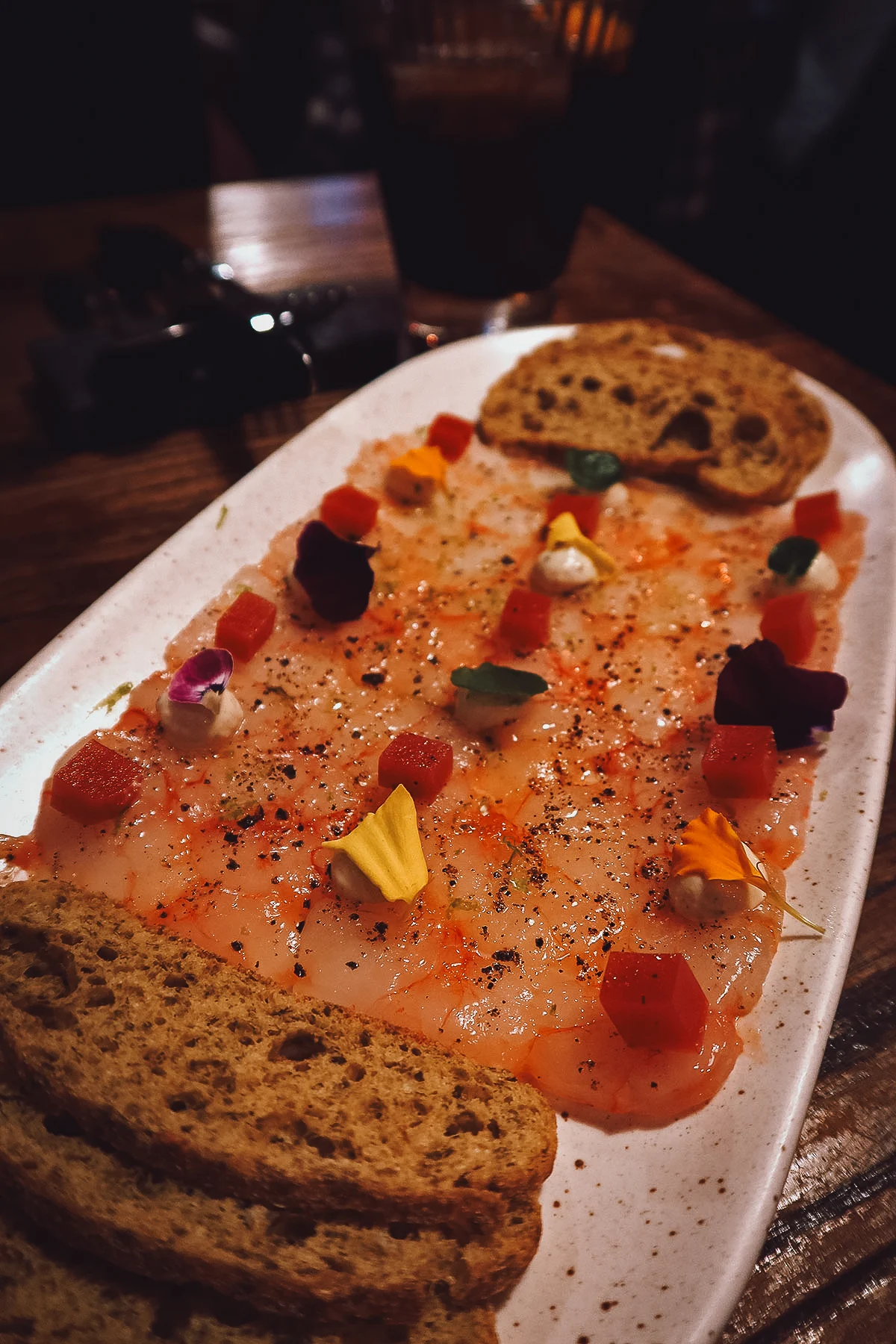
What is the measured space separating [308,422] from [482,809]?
170 centimetres

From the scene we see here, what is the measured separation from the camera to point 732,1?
17.5 ft

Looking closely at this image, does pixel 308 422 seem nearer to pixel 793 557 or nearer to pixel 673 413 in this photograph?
pixel 673 413

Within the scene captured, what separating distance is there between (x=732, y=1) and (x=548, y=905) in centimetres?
632

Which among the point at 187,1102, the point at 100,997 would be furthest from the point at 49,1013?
the point at 187,1102

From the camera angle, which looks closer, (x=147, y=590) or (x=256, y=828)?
(x=256, y=828)

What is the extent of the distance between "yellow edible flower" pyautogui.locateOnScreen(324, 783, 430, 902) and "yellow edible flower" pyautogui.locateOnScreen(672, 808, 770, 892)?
0.48 meters

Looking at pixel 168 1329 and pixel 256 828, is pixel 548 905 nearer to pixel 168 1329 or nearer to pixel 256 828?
pixel 256 828

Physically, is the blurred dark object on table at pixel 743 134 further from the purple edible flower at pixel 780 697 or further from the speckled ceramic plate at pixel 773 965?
the purple edible flower at pixel 780 697

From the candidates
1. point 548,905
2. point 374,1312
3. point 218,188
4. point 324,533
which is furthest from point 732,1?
point 374,1312

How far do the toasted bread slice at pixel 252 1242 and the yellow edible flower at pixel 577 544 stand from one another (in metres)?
1.45

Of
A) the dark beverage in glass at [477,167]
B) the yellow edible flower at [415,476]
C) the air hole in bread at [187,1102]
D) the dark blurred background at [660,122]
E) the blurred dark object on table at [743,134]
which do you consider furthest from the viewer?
the blurred dark object on table at [743,134]

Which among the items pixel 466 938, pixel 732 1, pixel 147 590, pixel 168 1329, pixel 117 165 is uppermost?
pixel 732 1

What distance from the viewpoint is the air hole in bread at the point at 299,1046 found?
1.32 m

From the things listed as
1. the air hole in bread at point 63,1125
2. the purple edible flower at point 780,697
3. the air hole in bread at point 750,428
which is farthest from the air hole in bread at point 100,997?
the air hole in bread at point 750,428
